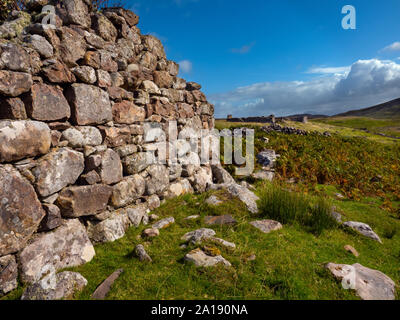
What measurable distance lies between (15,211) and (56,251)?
0.87 meters

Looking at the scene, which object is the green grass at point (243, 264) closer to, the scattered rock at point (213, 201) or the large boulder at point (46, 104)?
the scattered rock at point (213, 201)

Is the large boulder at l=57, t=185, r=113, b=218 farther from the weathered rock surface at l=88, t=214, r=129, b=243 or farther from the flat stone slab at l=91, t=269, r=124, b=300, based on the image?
the flat stone slab at l=91, t=269, r=124, b=300

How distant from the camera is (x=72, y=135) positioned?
417 centimetres

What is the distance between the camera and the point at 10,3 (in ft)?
16.0

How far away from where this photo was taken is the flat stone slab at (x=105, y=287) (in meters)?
3.05

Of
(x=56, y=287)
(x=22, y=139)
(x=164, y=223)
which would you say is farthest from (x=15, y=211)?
(x=164, y=223)

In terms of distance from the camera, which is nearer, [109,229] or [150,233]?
[109,229]

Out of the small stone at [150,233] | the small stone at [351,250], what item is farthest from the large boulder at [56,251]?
the small stone at [351,250]

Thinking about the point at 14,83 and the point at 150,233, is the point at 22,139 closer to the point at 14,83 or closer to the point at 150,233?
the point at 14,83

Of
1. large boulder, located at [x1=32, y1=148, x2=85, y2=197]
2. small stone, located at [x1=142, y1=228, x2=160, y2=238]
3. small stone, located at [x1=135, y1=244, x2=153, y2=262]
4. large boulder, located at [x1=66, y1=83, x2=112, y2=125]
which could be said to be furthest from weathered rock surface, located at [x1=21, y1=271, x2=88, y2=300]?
large boulder, located at [x1=66, y1=83, x2=112, y2=125]

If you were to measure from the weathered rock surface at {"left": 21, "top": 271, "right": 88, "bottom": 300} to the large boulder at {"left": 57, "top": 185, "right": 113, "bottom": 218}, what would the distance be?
42.9 inches

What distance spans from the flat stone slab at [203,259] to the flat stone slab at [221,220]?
148 cm

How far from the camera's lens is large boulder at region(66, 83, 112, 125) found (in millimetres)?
4195

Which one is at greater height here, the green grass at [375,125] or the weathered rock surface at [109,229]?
the green grass at [375,125]
